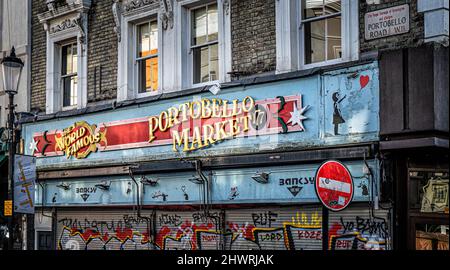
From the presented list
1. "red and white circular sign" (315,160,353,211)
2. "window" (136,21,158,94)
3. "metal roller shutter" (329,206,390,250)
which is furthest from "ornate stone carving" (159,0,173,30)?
"red and white circular sign" (315,160,353,211)

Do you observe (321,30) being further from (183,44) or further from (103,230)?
(103,230)

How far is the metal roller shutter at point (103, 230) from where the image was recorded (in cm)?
1487

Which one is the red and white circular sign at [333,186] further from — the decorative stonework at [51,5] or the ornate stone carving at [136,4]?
the decorative stonework at [51,5]

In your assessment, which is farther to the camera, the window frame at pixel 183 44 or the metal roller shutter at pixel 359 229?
the window frame at pixel 183 44

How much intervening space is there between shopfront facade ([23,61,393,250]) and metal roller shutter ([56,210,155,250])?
0.03 meters

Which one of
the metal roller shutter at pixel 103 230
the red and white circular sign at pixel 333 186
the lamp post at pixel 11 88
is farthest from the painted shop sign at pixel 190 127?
the red and white circular sign at pixel 333 186

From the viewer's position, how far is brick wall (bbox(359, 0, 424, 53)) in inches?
424

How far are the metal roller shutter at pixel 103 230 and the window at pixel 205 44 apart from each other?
10.2 ft

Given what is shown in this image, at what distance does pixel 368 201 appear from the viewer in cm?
1105

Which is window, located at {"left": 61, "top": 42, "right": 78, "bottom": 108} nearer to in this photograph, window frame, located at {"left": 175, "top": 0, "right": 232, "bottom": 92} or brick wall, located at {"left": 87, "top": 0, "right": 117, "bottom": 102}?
brick wall, located at {"left": 87, "top": 0, "right": 117, "bottom": 102}

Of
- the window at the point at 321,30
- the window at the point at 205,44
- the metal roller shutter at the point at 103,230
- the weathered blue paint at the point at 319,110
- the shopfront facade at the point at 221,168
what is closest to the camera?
the weathered blue paint at the point at 319,110

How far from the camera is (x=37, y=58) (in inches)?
706

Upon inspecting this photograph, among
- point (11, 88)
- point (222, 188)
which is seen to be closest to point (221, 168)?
point (222, 188)

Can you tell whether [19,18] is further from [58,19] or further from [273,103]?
[273,103]
